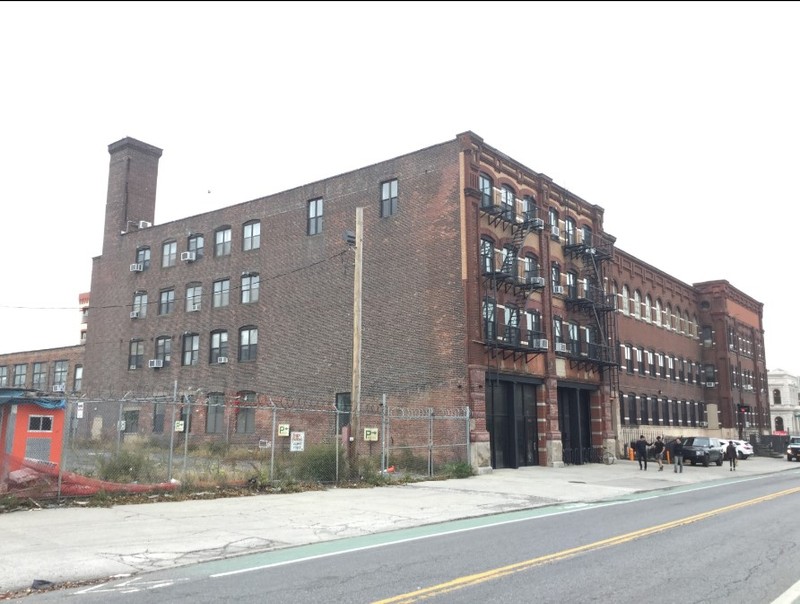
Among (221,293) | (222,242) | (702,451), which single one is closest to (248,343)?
(221,293)

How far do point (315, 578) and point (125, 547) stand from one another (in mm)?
3903

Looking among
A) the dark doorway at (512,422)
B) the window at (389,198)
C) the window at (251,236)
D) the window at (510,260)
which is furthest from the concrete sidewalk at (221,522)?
the window at (251,236)

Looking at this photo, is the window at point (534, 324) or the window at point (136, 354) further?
the window at point (136, 354)

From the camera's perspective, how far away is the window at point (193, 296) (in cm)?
4191

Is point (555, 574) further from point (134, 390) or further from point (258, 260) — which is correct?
point (134, 390)

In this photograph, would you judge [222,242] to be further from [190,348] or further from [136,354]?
[136,354]

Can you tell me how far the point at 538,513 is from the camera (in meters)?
16.0

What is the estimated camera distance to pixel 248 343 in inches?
1529

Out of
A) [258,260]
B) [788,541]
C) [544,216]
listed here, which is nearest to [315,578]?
[788,541]

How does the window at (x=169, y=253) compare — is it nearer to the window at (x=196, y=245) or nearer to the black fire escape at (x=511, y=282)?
the window at (x=196, y=245)

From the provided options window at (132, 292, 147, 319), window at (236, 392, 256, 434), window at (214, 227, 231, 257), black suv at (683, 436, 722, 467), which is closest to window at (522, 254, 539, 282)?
black suv at (683, 436, 722, 467)

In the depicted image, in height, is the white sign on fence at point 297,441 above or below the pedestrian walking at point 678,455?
above

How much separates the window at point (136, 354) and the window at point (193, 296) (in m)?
4.80

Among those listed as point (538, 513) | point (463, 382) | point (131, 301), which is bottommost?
point (538, 513)
